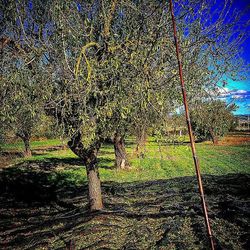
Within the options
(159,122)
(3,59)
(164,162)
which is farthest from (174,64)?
(164,162)

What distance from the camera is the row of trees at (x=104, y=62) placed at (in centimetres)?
768

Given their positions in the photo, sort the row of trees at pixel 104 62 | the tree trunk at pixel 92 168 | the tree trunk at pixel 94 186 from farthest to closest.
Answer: the tree trunk at pixel 94 186 < the tree trunk at pixel 92 168 < the row of trees at pixel 104 62

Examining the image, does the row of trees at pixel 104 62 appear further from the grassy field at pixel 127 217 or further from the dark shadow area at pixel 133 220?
the dark shadow area at pixel 133 220

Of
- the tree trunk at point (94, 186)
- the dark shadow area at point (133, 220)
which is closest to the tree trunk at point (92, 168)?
the tree trunk at point (94, 186)

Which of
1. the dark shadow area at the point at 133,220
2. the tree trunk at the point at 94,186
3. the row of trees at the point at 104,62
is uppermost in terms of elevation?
the row of trees at the point at 104,62

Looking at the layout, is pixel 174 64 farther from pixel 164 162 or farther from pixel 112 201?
pixel 164 162

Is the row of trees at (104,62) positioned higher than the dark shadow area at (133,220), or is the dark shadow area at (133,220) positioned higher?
the row of trees at (104,62)

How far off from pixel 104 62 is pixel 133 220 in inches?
247

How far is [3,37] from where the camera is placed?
9109mm

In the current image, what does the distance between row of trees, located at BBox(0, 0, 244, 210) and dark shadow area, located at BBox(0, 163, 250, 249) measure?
3.32 metres

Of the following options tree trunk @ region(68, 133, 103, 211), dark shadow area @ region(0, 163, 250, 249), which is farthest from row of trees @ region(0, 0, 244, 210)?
dark shadow area @ region(0, 163, 250, 249)

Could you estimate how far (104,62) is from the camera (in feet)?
24.8

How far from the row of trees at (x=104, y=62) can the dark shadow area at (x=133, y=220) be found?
10.9 feet

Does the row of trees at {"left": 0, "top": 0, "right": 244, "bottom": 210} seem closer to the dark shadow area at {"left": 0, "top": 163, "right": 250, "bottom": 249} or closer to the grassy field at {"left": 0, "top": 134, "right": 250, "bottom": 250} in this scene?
the grassy field at {"left": 0, "top": 134, "right": 250, "bottom": 250}
